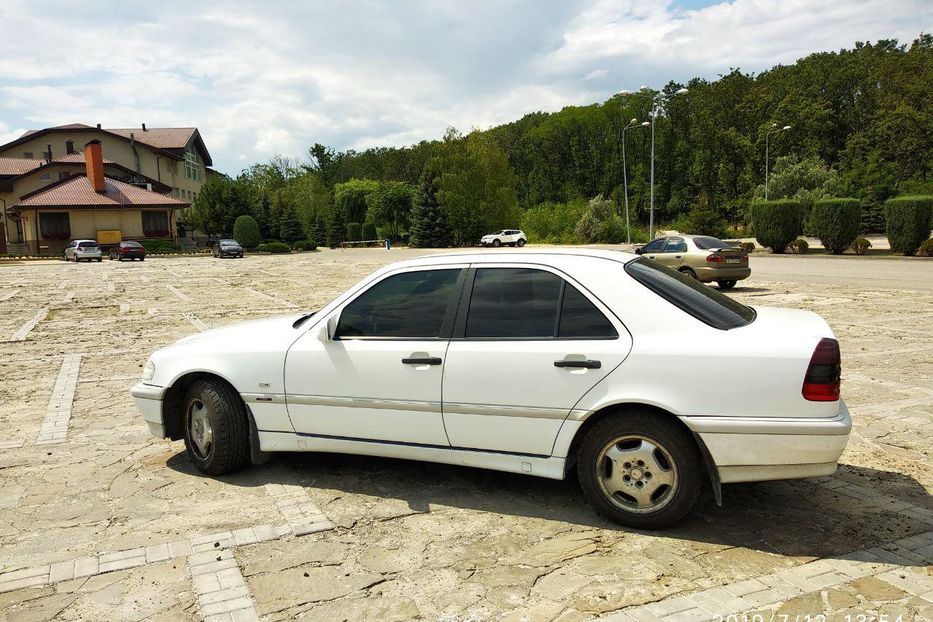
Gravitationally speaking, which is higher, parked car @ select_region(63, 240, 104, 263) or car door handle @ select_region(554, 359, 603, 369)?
parked car @ select_region(63, 240, 104, 263)

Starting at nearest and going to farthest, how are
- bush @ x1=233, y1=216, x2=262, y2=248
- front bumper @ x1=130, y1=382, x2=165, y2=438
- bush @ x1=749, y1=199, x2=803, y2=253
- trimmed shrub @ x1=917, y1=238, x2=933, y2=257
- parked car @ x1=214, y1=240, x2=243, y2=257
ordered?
front bumper @ x1=130, y1=382, x2=165, y2=438 → trimmed shrub @ x1=917, y1=238, x2=933, y2=257 → bush @ x1=749, y1=199, x2=803, y2=253 → parked car @ x1=214, y1=240, x2=243, y2=257 → bush @ x1=233, y1=216, x2=262, y2=248

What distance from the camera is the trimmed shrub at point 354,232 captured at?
283 feet

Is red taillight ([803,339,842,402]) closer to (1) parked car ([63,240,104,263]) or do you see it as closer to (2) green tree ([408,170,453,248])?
(1) parked car ([63,240,104,263])

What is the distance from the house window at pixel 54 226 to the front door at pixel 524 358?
59.4 m

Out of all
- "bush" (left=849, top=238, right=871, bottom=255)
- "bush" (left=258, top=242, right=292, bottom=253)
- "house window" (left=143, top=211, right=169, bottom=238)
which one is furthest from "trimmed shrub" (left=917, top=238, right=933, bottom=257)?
"house window" (left=143, top=211, right=169, bottom=238)

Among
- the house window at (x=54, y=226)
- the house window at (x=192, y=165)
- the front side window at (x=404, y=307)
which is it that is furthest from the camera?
the house window at (x=192, y=165)

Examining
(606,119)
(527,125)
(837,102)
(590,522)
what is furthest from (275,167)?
(590,522)

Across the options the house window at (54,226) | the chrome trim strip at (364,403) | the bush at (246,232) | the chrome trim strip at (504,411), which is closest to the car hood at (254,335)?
the chrome trim strip at (364,403)

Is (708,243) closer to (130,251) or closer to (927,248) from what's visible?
(927,248)

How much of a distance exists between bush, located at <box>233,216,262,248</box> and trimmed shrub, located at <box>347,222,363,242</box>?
81.8 feet

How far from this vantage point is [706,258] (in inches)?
687

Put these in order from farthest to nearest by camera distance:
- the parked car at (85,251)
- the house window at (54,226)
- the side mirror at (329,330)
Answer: the house window at (54,226), the parked car at (85,251), the side mirror at (329,330)

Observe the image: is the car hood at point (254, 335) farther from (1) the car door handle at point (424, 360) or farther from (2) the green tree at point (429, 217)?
(2) the green tree at point (429, 217)

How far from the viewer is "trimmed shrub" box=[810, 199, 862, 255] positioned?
3378 centimetres
